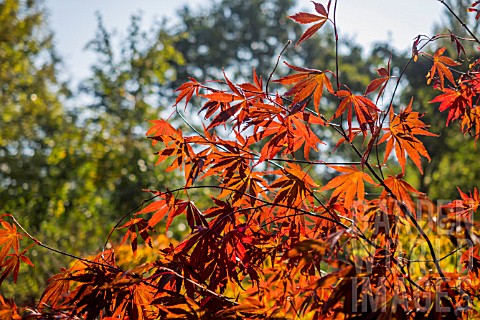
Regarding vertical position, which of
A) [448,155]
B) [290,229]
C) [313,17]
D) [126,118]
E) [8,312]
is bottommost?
[8,312]

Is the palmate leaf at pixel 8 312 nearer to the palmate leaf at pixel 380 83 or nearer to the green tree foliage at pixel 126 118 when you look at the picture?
the palmate leaf at pixel 380 83

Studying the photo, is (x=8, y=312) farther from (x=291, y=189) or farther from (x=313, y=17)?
(x=313, y=17)

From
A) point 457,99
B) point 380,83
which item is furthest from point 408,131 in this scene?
point 457,99

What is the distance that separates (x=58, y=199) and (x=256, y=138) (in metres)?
6.83

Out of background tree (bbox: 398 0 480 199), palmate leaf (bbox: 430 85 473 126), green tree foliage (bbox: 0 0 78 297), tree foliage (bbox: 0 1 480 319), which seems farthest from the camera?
background tree (bbox: 398 0 480 199)

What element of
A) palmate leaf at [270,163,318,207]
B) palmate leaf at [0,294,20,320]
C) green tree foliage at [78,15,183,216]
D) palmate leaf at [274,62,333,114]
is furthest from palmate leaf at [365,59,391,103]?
green tree foliage at [78,15,183,216]

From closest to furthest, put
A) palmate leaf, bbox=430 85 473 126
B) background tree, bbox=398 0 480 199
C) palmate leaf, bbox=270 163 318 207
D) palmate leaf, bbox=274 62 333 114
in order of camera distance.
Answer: palmate leaf, bbox=274 62 333 114 → palmate leaf, bbox=270 163 318 207 → palmate leaf, bbox=430 85 473 126 → background tree, bbox=398 0 480 199

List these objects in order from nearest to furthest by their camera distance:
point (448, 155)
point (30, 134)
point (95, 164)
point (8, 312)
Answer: point (8, 312) < point (95, 164) < point (448, 155) < point (30, 134)

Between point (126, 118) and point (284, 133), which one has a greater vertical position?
point (126, 118)

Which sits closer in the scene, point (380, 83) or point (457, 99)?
point (380, 83)

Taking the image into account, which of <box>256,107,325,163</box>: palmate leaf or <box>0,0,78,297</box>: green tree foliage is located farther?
<box>0,0,78,297</box>: green tree foliage

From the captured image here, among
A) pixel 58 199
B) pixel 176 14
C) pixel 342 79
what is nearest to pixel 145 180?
pixel 58 199

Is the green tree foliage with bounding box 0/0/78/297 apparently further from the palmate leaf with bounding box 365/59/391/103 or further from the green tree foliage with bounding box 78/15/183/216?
the palmate leaf with bounding box 365/59/391/103

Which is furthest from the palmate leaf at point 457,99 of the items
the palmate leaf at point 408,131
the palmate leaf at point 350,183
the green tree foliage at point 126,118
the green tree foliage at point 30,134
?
the green tree foliage at point 126,118
